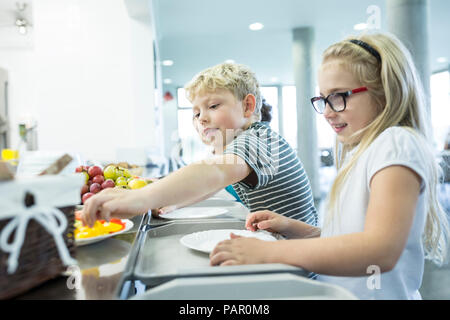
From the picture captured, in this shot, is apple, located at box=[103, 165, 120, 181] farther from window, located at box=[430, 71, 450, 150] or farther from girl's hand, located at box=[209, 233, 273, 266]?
window, located at box=[430, 71, 450, 150]

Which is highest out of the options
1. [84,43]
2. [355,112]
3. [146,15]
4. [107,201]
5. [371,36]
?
[146,15]

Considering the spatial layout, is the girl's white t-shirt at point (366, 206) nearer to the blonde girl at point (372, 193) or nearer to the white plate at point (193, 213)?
the blonde girl at point (372, 193)

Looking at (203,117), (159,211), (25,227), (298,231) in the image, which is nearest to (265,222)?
(298,231)

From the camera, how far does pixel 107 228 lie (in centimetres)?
77

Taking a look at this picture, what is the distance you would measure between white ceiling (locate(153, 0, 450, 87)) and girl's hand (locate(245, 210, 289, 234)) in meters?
2.99

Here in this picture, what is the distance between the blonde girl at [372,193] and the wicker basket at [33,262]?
0.84ft

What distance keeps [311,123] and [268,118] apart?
13.3 feet

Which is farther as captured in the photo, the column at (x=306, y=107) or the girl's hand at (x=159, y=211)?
the column at (x=306, y=107)

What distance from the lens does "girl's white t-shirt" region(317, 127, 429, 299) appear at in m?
0.65

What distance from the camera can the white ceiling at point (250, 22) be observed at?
442cm

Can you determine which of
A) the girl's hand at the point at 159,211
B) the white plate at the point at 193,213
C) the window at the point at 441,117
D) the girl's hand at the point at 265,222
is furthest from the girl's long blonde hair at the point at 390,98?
the window at the point at 441,117

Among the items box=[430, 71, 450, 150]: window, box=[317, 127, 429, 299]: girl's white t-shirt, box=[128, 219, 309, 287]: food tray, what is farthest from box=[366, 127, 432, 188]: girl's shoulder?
box=[430, 71, 450, 150]: window

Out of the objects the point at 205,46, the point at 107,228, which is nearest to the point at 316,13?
the point at 205,46
